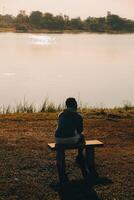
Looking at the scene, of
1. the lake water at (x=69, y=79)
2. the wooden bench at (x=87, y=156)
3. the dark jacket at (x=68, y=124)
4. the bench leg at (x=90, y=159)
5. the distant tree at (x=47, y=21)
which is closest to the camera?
the dark jacket at (x=68, y=124)

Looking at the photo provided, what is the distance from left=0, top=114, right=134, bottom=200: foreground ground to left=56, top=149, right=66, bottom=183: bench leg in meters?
0.14

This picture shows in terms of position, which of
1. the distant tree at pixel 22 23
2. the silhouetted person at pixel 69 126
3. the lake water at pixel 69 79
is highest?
the silhouetted person at pixel 69 126

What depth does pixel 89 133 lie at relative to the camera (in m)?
14.5

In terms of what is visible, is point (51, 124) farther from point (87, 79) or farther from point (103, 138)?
point (87, 79)

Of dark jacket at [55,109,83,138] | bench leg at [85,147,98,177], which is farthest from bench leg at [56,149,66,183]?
bench leg at [85,147,98,177]

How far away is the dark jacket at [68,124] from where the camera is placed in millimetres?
9844

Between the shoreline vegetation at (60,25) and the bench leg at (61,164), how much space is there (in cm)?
11887

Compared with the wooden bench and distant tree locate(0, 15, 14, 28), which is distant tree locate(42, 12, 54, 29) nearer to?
distant tree locate(0, 15, 14, 28)

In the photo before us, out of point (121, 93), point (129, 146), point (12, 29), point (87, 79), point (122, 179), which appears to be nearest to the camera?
point (122, 179)

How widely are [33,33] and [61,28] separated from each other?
7220mm

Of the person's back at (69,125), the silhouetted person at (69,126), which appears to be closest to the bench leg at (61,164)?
the silhouetted person at (69,126)

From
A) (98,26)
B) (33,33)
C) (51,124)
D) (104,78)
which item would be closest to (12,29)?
(33,33)

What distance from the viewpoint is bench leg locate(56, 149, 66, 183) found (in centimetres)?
1002

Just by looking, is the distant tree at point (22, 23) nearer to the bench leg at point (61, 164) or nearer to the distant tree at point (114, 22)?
the distant tree at point (114, 22)
